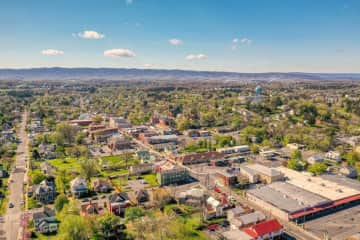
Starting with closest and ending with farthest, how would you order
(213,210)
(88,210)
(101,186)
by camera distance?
(88,210)
(213,210)
(101,186)

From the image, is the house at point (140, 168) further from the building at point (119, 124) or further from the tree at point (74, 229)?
the building at point (119, 124)

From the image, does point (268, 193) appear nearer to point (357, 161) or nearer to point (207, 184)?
point (207, 184)

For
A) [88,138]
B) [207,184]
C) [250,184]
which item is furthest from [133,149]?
[250,184]

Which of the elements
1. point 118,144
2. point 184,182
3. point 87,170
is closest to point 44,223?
point 87,170

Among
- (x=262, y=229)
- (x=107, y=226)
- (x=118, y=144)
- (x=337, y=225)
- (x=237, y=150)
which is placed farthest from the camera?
(x=118, y=144)

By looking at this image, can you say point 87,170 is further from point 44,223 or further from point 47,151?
point 47,151

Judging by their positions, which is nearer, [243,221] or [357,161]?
[243,221]

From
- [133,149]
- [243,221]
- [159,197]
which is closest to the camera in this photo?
[243,221]

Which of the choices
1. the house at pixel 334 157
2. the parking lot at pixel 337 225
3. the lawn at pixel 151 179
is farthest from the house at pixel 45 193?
the house at pixel 334 157
